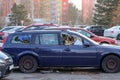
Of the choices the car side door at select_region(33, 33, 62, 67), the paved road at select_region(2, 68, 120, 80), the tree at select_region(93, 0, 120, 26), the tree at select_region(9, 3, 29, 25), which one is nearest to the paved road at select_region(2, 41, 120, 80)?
the paved road at select_region(2, 68, 120, 80)

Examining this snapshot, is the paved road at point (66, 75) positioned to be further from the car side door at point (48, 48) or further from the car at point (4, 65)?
the car at point (4, 65)

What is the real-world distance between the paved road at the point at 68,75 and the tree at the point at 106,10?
158 ft

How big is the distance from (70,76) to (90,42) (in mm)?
1498

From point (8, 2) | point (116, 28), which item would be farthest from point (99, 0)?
point (8, 2)

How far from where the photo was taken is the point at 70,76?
1245 cm

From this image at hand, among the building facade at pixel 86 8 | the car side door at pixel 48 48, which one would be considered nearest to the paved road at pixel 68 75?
the car side door at pixel 48 48

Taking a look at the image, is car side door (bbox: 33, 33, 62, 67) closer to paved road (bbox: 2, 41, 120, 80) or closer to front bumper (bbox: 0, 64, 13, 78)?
paved road (bbox: 2, 41, 120, 80)

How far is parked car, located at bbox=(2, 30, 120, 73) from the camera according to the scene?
13.0 meters

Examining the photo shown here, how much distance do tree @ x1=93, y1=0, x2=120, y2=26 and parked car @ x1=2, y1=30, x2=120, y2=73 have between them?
4832 centimetres

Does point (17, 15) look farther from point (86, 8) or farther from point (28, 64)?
point (86, 8)

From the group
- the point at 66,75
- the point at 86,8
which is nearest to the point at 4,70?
the point at 66,75

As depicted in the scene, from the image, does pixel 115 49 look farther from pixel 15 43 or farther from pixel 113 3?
pixel 113 3

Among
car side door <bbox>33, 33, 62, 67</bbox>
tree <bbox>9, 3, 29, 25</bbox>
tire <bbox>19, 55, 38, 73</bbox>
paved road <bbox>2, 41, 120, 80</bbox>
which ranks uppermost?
tree <bbox>9, 3, 29, 25</bbox>

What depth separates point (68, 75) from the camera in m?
12.7
